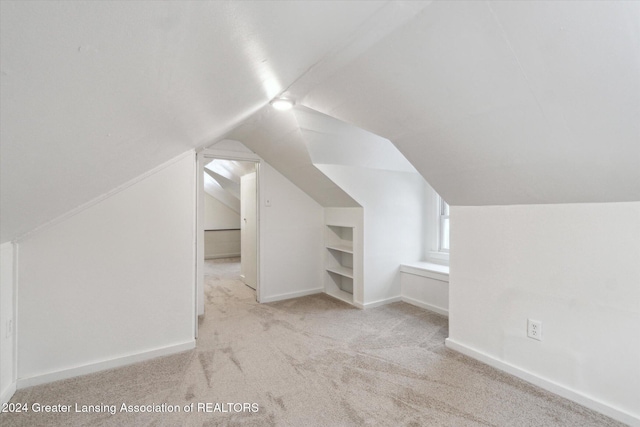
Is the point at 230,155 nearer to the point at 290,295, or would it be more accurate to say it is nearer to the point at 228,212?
the point at 290,295

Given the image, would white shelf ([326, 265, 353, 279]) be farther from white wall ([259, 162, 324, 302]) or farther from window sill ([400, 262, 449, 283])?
window sill ([400, 262, 449, 283])

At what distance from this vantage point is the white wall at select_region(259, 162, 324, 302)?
383 centimetres

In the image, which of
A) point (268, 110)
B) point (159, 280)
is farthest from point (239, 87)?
point (159, 280)

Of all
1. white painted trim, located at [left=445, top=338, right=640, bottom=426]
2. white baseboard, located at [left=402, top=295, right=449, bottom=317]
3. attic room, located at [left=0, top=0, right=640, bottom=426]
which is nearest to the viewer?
attic room, located at [left=0, top=0, right=640, bottom=426]

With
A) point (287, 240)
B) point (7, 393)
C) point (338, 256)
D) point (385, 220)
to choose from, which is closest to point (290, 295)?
point (287, 240)

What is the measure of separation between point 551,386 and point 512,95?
181 centimetres

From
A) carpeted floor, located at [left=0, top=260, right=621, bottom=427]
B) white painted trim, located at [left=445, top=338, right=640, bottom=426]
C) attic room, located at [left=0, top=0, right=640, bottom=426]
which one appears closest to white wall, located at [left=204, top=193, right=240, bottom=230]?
attic room, located at [left=0, top=0, right=640, bottom=426]

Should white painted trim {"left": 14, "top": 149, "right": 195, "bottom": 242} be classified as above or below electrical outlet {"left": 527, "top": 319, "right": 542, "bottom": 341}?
above

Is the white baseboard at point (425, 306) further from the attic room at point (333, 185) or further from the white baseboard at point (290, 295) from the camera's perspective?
the white baseboard at point (290, 295)

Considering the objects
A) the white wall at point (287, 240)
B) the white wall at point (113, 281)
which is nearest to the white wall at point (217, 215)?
the white wall at point (287, 240)

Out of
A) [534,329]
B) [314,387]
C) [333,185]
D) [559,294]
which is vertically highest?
[333,185]

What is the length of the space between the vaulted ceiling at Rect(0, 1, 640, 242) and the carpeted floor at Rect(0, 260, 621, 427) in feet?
3.80

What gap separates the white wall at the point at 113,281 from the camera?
2.03 meters

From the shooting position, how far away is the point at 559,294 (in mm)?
1919
